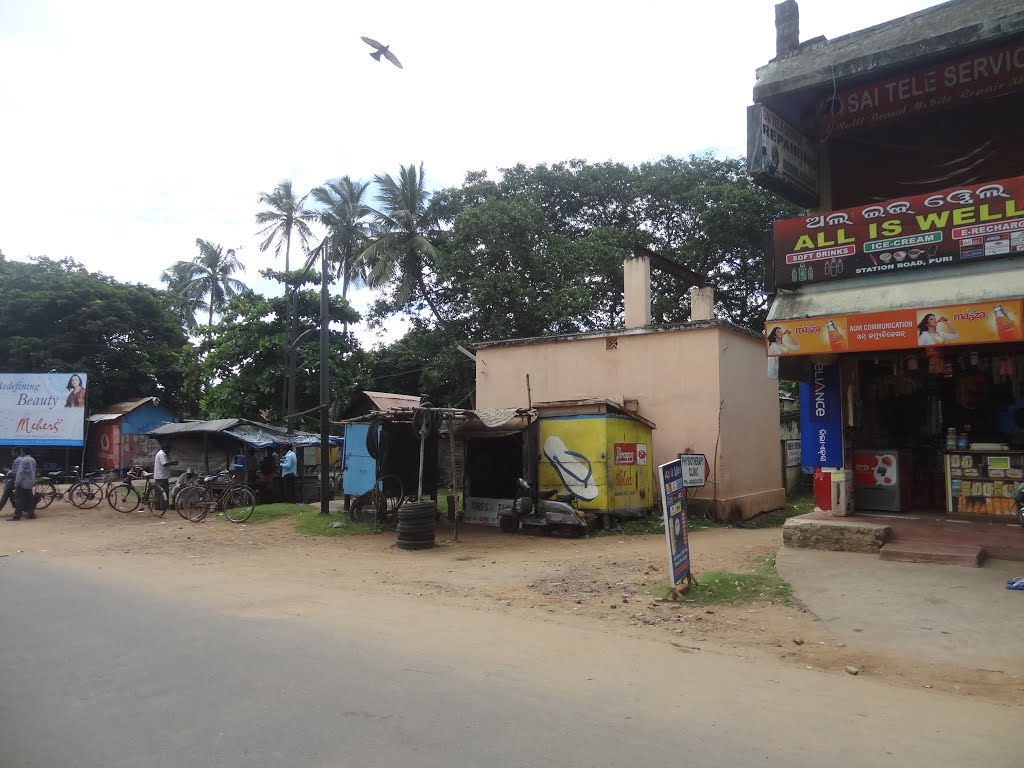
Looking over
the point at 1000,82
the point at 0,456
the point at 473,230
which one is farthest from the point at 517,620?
the point at 0,456

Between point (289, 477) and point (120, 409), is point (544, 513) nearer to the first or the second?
point (289, 477)

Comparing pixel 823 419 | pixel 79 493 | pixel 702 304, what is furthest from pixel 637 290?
pixel 79 493

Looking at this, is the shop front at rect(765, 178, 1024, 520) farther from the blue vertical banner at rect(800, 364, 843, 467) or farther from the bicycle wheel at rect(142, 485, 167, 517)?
the bicycle wheel at rect(142, 485, 167, 517)

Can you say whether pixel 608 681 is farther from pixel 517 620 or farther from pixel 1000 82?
pixel 1000 82

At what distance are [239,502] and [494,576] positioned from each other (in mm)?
9507

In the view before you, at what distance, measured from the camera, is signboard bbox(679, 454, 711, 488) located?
15.6 m

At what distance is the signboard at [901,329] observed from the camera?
8.46 metres

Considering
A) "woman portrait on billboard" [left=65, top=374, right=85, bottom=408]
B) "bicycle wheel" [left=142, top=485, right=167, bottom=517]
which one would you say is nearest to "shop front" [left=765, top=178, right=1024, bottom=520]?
"bicycle wheel" [left=142, top=485, right=167, bottom=517]

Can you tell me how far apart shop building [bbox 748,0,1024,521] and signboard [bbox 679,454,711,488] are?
449 centimetres

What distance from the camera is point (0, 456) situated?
30.2 metres

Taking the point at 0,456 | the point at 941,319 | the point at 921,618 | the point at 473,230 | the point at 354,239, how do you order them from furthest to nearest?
the point at 354,239
the point at 0,456
the point at 473,230
the point at 941,319
the point at 921,618

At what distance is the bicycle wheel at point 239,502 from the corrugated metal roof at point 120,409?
1916cm

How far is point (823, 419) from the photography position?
11125 mm

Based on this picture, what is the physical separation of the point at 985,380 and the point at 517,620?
865 cm
